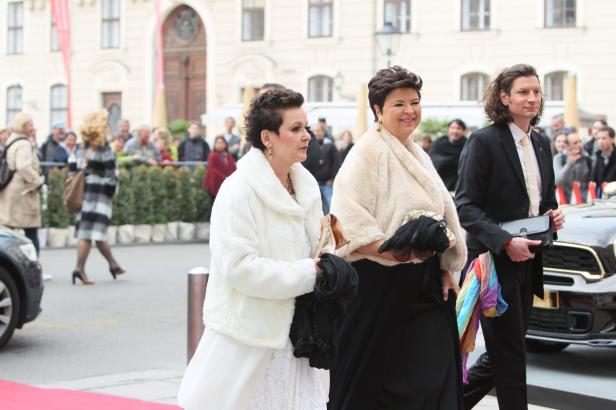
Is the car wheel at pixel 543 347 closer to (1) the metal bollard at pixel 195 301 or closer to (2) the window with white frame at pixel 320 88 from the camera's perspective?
(1) the metal bollard at pixel 195 301

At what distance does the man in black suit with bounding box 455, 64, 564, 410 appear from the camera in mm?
6070

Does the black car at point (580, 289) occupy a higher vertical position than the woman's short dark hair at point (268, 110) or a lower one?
lower

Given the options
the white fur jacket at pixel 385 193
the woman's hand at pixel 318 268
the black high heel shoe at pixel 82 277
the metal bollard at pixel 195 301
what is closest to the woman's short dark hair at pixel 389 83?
the white fur jacket at pixel 385 193

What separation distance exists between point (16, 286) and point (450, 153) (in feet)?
20.8

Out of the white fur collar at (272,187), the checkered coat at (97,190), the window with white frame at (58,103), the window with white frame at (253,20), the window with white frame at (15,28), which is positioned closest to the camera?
the white fur collar at (272,187)

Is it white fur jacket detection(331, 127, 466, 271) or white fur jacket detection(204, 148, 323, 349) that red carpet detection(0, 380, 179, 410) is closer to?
white fur jacket detection(331, 127, 466, 271)

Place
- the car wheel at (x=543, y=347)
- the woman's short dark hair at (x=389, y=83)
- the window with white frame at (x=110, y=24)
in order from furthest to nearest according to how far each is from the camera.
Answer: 1. the window with white frame at (x=110, y=24)
2. the car wheel at (x=543, y=347)
3. the woman's short dark hair at (x=389, y=83)

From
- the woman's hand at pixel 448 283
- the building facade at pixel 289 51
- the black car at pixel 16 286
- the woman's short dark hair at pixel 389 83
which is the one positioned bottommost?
the black car at pixel 16 286

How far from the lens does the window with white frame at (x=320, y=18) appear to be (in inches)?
1476

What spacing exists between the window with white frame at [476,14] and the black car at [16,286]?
26.7 meters

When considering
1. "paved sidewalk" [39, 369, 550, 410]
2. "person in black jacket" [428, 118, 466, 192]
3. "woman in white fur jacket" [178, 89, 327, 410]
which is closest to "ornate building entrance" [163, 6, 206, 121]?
"person in black jacket" [428, 118, 466, 192]

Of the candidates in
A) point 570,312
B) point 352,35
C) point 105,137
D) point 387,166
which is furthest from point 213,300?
point 352,35

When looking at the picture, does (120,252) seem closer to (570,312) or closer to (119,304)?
(119,304)

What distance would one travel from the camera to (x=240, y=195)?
15.0 ft
